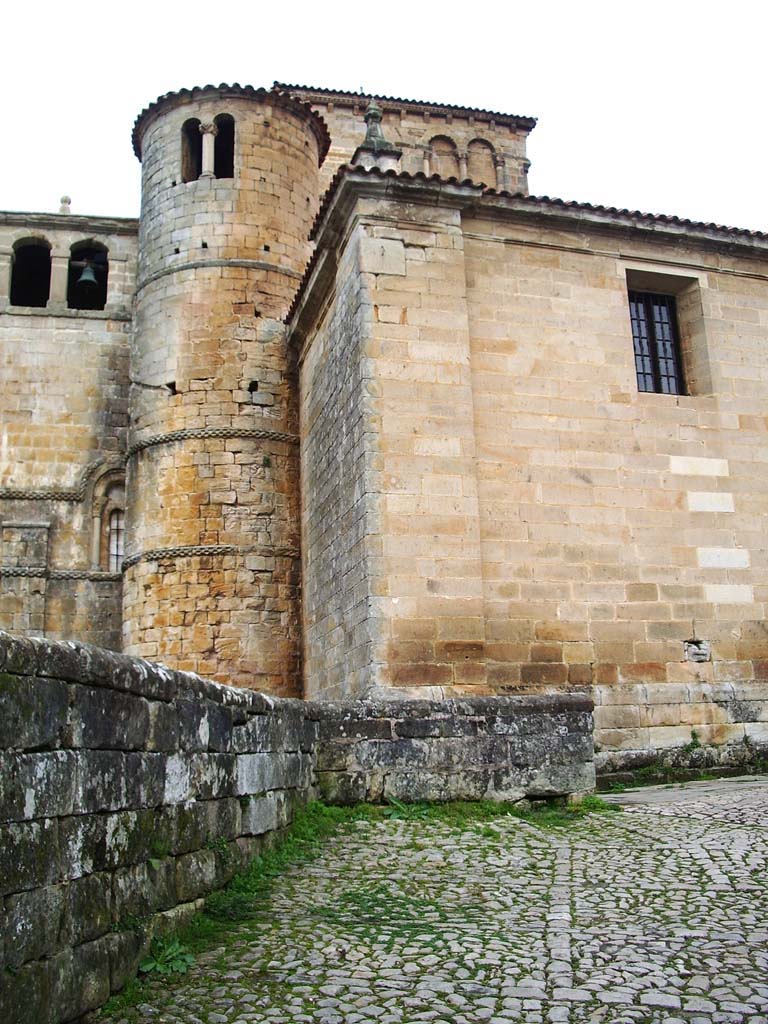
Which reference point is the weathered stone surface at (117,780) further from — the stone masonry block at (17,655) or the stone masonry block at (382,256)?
the stone masonry block at (382,256)

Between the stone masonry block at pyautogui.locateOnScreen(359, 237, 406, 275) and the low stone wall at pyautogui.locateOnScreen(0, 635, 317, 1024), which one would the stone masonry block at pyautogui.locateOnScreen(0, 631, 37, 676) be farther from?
the stone masonry block at pyautogui.locateOnScreen(359, 237, 406, 275)

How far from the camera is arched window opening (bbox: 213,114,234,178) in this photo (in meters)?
14.3

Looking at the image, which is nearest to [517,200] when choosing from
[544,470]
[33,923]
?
[544,470]

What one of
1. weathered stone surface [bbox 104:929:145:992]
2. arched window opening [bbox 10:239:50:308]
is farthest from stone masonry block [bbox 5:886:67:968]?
arched window opening [bbox 10:239:50:308]

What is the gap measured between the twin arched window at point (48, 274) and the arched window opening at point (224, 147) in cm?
263

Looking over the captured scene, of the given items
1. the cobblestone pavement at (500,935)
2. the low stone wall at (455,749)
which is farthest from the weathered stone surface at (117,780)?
the low stone wall at (455,749)

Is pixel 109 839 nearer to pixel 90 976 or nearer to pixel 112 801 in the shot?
pixel 112 801

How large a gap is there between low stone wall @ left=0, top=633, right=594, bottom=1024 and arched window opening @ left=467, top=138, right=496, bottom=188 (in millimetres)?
16465

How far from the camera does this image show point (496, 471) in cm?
1009

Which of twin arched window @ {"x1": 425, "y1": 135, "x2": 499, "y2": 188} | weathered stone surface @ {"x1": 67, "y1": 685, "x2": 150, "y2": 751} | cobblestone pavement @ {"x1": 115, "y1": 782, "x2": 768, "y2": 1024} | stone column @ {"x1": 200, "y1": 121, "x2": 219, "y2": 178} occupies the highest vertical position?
twin arched window @ {"x1": 425, "y1": 135, "x2": 499, "y2": 188}

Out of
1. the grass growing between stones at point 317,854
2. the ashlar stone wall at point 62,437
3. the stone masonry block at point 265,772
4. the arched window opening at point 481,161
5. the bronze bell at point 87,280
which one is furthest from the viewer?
the arched window opening at point 481,161

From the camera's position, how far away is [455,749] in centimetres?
729

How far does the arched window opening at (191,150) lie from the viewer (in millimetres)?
14336

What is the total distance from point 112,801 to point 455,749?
13.5ft
